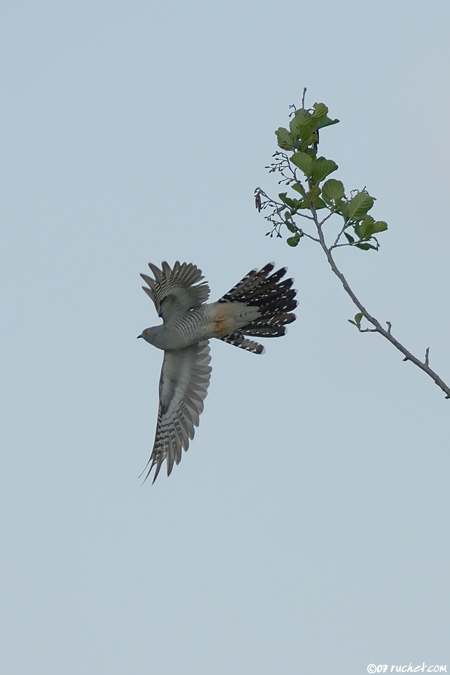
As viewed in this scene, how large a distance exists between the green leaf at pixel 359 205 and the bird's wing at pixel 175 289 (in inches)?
155

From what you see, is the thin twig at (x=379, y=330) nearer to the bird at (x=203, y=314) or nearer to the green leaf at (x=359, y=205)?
the green leaf at (x=359, y=205)

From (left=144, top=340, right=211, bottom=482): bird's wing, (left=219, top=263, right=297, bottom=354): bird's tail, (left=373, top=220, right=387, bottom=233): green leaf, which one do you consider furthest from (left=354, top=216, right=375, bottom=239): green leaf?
(left=144, top=340, right=211, bottom=482): bird's wing

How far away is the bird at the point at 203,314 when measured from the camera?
28.1ft

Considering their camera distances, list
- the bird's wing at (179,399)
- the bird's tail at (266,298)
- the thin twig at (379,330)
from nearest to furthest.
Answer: the thin twig at (379,330) → the bird's tail at (266,298) → the bird's wing at (179,399)

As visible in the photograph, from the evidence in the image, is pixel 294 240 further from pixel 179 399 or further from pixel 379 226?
pixel 179 399

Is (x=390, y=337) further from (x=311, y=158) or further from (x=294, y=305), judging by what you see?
(x=294, y=305)

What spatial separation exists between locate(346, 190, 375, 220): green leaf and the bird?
379cm

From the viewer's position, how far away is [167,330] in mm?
9180

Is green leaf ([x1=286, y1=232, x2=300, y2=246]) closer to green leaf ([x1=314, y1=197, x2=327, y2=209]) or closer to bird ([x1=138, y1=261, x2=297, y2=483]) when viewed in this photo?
green leaf ([x1=314, y1=197, x2=327, y2=209])

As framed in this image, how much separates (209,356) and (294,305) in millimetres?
1702

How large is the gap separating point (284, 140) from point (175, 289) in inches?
164

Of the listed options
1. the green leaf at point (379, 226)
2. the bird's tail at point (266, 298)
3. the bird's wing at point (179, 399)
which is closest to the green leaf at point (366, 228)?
the green leaf at point (379, 226)

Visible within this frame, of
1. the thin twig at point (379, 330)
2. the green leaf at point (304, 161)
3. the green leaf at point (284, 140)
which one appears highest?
the green leaf at point (284, 140)

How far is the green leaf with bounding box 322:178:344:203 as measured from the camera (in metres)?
4.59
